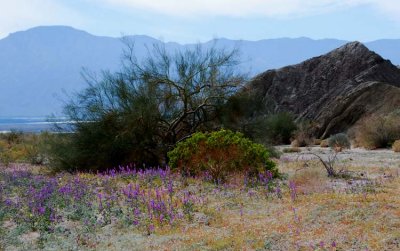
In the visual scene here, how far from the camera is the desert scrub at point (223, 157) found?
13.1m

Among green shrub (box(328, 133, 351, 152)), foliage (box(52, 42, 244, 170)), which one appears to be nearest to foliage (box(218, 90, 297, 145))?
foliage (box(52, 42, 244, 170))

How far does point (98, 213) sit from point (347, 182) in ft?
18.6

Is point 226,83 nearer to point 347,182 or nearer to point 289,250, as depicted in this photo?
point 347,182

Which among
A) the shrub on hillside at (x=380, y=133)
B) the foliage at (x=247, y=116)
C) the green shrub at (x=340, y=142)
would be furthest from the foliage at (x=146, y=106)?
the green shrub at (x=340, y=142)

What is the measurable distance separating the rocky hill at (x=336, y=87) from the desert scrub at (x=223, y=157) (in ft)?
71.5

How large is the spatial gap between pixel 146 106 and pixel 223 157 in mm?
4900

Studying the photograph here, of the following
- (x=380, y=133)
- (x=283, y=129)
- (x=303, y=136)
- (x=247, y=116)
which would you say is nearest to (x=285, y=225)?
(x=247, y=116)

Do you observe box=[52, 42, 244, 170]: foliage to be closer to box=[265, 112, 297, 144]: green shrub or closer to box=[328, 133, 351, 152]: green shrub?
box=[328, 133, 351, 152]: green shrub

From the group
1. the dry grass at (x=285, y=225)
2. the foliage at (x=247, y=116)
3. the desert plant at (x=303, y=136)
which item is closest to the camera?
the dry grass at (x=285, y=225)

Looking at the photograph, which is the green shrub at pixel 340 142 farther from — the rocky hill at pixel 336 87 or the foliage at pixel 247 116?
the foliage at pixel 247 116

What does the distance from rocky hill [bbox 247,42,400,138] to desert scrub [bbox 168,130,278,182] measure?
21783 millimetres

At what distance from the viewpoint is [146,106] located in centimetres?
1734

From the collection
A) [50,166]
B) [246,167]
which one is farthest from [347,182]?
[50,166]

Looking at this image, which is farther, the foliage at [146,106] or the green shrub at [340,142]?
the green shrub at [340,142]
